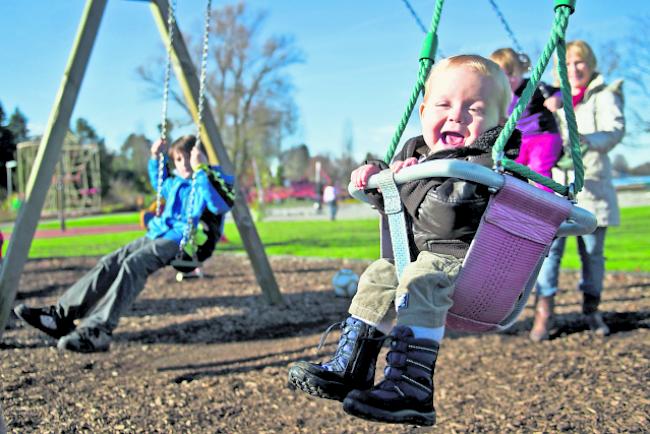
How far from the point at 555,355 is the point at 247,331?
7.66 feet

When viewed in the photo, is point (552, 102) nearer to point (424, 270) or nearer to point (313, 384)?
point (424, 270)

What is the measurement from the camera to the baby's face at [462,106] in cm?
181

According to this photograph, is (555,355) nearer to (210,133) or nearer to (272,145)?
(210,133)

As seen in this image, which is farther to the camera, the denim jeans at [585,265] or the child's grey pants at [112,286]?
the denim jeans at [585,265]

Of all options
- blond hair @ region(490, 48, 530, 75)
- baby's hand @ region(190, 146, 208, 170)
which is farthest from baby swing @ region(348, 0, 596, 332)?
baby's hand @ region(190, 146, 208, 170)

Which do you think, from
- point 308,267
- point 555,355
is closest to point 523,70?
point 555,355

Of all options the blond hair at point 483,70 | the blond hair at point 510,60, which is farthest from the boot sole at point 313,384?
the blond hair at point 510,60

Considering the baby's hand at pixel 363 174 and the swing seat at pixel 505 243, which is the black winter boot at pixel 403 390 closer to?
the swing seat at pixel 505 243

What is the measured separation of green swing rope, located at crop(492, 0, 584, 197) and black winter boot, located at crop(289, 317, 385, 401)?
0.67 m

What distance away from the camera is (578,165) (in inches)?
66.7

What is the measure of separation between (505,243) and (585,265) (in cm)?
289

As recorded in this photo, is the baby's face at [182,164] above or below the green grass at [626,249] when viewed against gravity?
above

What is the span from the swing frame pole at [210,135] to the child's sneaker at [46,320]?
5.07 feet

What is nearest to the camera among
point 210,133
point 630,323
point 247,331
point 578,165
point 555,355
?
point 578,165
